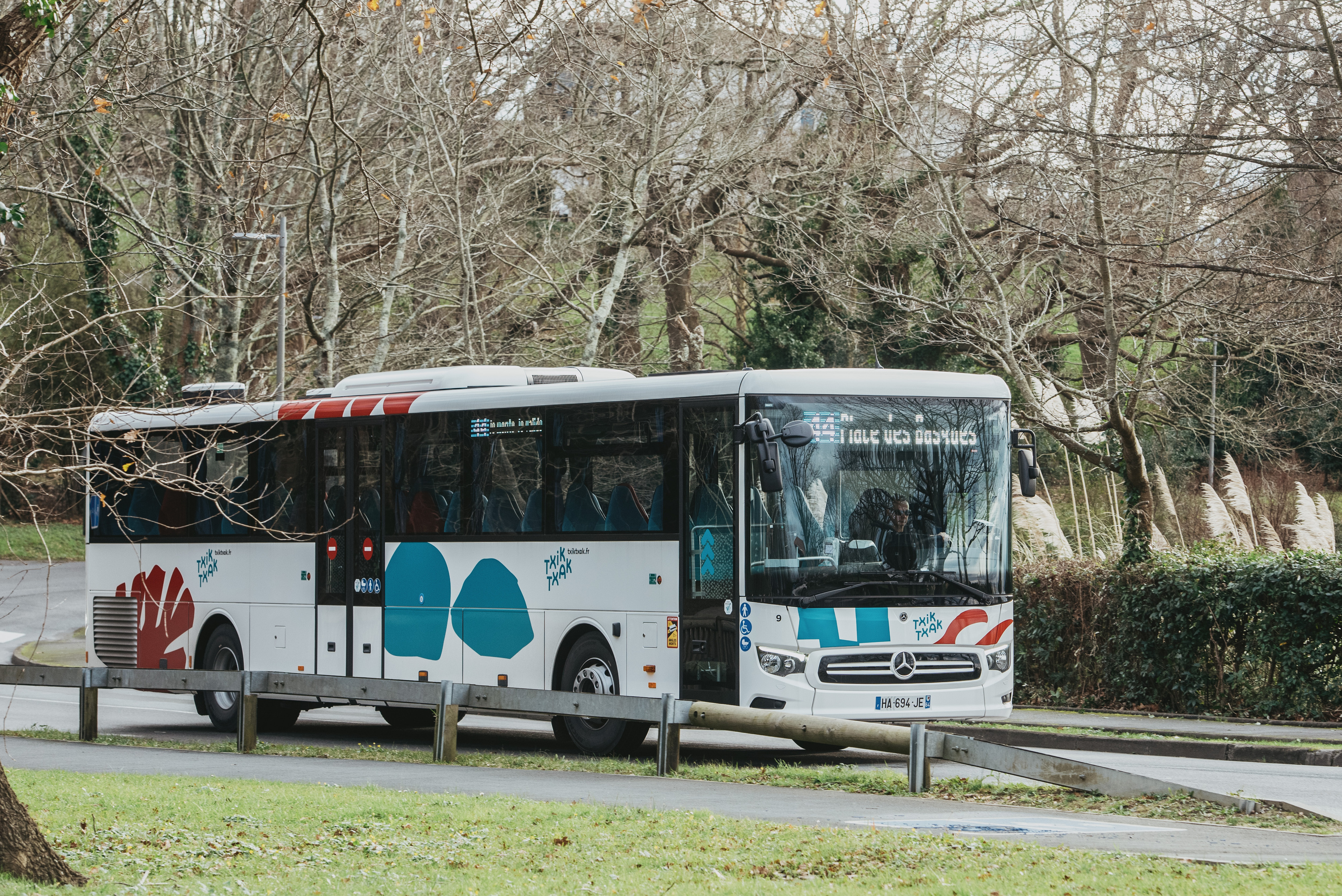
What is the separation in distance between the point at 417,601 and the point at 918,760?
21.2 feet

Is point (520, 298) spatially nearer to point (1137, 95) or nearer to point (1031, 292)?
point (1031, 292)

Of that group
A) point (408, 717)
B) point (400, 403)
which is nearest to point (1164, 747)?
point (400, 403)

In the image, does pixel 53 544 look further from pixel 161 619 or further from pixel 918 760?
pixel 918 760

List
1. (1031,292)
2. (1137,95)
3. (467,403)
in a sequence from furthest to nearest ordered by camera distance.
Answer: (1031,292) → (1137,95) → (467,403)

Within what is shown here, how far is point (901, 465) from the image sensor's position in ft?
45.2

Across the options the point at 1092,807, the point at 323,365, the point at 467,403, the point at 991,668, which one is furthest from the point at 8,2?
the point at 1092,807

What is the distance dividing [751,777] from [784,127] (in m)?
21.7

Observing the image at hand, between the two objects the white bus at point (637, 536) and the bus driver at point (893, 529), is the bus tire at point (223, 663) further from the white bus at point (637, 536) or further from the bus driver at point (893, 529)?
the bus driver at point (893, 529)

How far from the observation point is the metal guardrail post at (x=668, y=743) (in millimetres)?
12578

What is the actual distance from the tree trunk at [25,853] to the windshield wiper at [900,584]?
687 centimetres

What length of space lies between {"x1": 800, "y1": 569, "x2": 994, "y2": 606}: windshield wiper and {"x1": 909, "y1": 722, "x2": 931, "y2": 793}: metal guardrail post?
1.97m

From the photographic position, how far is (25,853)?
766cm

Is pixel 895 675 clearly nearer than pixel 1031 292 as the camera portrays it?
Yes

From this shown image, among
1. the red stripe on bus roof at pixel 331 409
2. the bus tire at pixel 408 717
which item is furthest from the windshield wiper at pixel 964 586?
the bus tire at pixel 408 717
